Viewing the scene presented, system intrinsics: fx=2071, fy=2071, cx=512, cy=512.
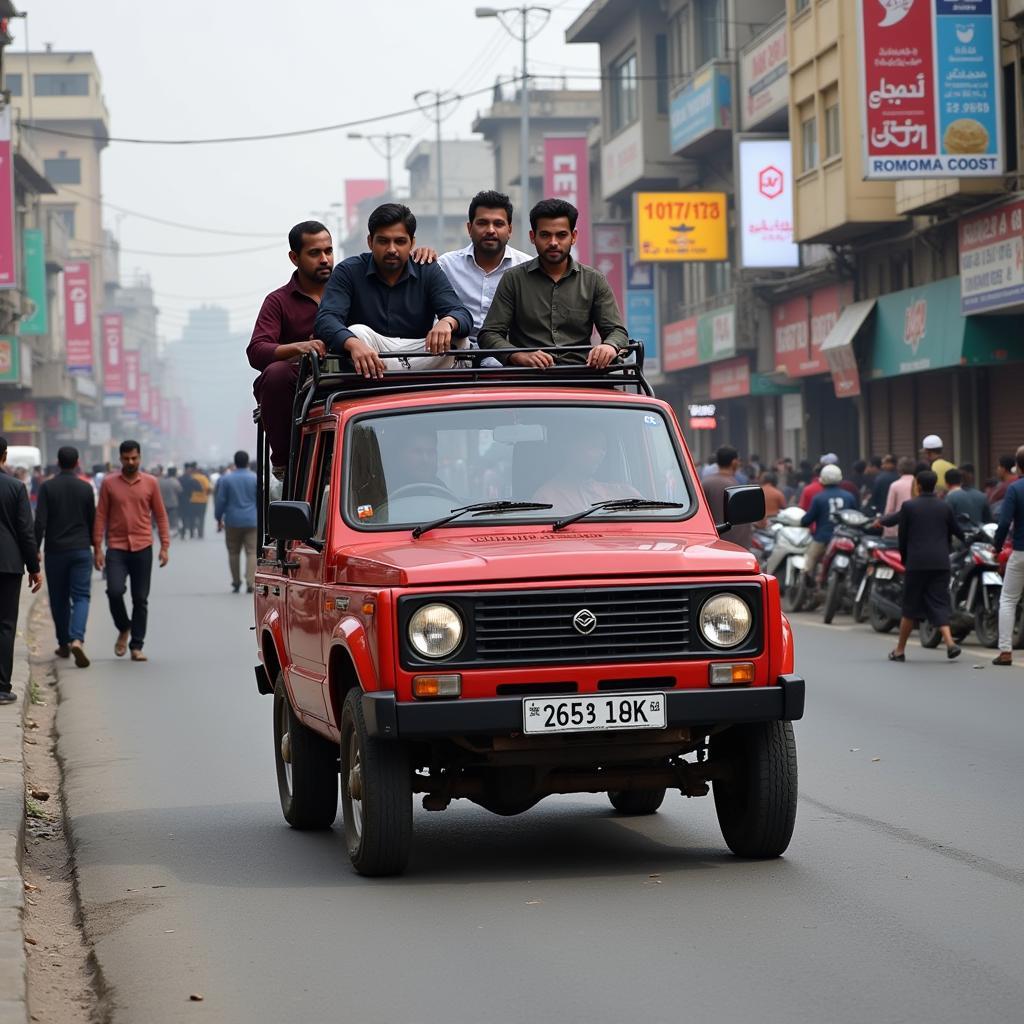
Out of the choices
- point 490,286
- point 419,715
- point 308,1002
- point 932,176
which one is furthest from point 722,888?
point 932,176

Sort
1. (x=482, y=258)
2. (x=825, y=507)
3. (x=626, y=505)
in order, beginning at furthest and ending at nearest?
(x=825, y=507) → (x=482, y=258) → (x=626, y=505)

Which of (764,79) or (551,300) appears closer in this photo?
(551,300)

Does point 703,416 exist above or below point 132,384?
below

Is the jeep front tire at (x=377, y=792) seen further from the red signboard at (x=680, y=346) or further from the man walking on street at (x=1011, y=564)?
the red signboard at (x=680, y=346)

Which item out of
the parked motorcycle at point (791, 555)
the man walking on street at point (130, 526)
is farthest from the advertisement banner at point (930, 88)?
the man walking on street at point (130, 526)

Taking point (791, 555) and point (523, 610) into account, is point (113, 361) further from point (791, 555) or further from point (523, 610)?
point (523, 610)

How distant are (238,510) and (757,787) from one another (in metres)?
20.7

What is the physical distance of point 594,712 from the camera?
726cm

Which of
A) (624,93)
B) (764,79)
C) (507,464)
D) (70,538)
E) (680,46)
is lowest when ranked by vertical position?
(70,538)

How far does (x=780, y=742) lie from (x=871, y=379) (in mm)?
29230

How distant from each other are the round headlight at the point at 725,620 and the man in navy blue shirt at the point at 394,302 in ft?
6.05

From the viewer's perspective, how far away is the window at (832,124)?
1410 inches

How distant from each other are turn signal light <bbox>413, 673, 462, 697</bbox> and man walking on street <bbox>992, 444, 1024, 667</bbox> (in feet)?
34.5

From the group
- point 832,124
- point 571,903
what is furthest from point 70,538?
point 832,124
